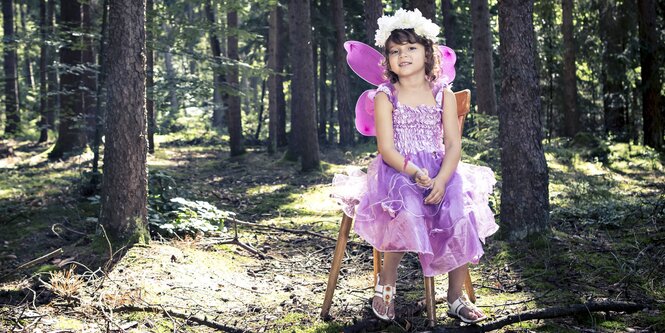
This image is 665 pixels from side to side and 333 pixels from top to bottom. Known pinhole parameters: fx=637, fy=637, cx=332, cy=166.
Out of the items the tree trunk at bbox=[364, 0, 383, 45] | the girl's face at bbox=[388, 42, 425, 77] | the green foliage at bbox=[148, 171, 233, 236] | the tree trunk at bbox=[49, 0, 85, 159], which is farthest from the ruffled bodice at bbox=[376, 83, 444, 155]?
the tree trunk at bbox=[364, 0, 383, 45]

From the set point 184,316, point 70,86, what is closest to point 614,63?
point 70,86

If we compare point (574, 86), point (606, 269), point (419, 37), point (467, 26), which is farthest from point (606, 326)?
point (467, 26)

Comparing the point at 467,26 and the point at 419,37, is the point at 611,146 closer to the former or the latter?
the point at 467,26

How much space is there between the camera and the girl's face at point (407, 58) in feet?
13.9

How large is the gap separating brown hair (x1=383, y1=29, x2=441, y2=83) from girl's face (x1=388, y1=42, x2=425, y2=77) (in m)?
0.03

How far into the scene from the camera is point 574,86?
18.7 metres

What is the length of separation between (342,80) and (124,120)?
51.6ft

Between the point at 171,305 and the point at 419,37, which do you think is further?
the point at 171,305

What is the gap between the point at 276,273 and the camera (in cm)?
609

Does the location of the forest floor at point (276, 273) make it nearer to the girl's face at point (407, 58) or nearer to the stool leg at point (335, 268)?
the stool leg at point (335, 268)

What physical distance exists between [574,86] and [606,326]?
16256 millimetres

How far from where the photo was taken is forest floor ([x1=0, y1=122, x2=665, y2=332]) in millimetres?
4223

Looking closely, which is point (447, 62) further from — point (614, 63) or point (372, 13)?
point (614, 63)

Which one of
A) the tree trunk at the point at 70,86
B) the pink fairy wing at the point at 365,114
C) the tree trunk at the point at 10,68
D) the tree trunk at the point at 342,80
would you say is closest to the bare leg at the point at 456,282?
the pink fairy wing at the point at 365,114
